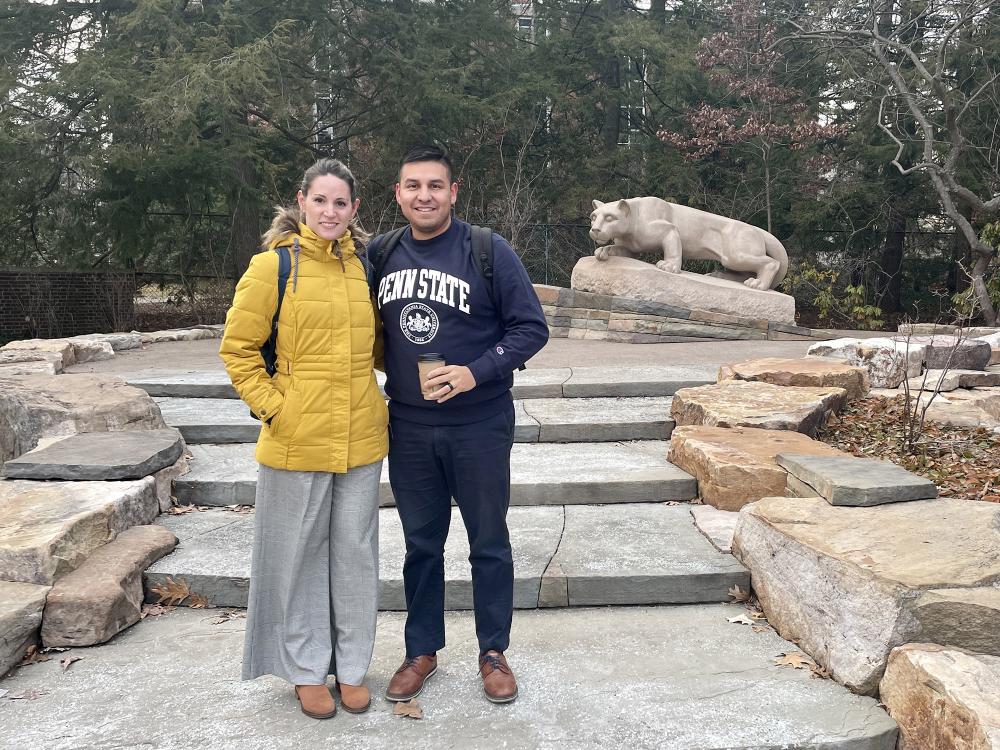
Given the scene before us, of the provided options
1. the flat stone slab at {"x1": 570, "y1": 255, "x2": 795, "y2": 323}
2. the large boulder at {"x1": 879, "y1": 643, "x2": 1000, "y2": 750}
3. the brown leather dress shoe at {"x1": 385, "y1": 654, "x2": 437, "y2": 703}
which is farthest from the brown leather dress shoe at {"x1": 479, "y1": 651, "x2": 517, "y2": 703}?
the flat stone slab at {"x1": 570, "y1": 255, "x2": 795, "y2": 323}

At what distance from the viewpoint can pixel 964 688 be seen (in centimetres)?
240

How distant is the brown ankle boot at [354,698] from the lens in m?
2.69

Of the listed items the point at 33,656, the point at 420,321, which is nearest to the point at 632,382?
the point at 420,321

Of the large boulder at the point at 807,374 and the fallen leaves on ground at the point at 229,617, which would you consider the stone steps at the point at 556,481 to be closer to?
the fallen leaves on ground at the point at 229,617

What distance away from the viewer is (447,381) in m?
2.50

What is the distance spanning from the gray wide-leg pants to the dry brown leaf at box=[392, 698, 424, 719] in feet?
0.51

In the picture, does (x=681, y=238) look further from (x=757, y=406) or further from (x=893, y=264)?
(x=893, y=264)

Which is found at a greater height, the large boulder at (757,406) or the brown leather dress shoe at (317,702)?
the large boulder at (757,406)

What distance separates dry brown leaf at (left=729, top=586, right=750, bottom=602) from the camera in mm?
3566

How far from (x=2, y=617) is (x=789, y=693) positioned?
8.96 ft

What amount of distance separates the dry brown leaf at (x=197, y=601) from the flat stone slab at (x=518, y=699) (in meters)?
0.22

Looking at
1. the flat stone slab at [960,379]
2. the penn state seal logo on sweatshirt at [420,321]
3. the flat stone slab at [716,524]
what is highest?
the penn state seal logo on sweatshirt at [420,321]

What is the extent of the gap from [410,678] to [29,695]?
1289 mm

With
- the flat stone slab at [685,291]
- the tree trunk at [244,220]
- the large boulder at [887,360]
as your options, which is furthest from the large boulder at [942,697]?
the tree trunk at [244,220]
